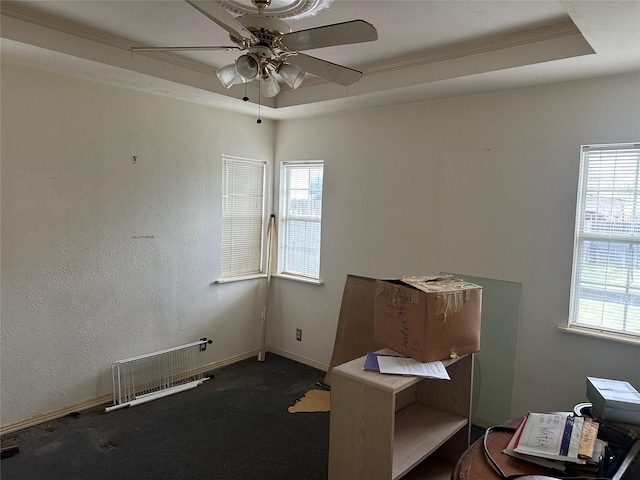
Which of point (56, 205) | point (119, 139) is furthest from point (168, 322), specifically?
point (119, 139)

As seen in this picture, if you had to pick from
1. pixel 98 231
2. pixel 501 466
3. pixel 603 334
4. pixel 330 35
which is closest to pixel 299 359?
pixel 98 231

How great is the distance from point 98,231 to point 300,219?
6.27ft

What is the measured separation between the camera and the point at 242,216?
4344 millimetres

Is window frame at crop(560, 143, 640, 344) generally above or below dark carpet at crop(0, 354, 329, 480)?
above

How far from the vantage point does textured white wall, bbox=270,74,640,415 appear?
9.08 feet

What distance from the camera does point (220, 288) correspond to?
416cm

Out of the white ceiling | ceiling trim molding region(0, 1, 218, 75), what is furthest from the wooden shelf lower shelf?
ceiling trim molding region(0, 1, 218, 75)

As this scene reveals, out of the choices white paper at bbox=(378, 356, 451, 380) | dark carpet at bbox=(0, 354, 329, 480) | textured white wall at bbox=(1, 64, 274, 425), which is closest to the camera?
white paper at bbox=(378, 356, 451, 380)

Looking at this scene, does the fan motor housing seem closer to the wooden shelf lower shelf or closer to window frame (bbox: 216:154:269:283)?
the wooden shelf lower shelf

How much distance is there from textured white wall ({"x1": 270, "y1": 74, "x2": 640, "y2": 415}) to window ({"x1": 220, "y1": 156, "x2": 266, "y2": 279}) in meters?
0.79

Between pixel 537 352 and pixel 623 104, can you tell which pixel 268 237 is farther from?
pixel 623 104

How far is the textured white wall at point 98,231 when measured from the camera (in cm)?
289

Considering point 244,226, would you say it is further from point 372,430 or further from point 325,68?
point 372,430

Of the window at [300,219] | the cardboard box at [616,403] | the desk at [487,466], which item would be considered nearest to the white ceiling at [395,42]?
the window at [300,219]
